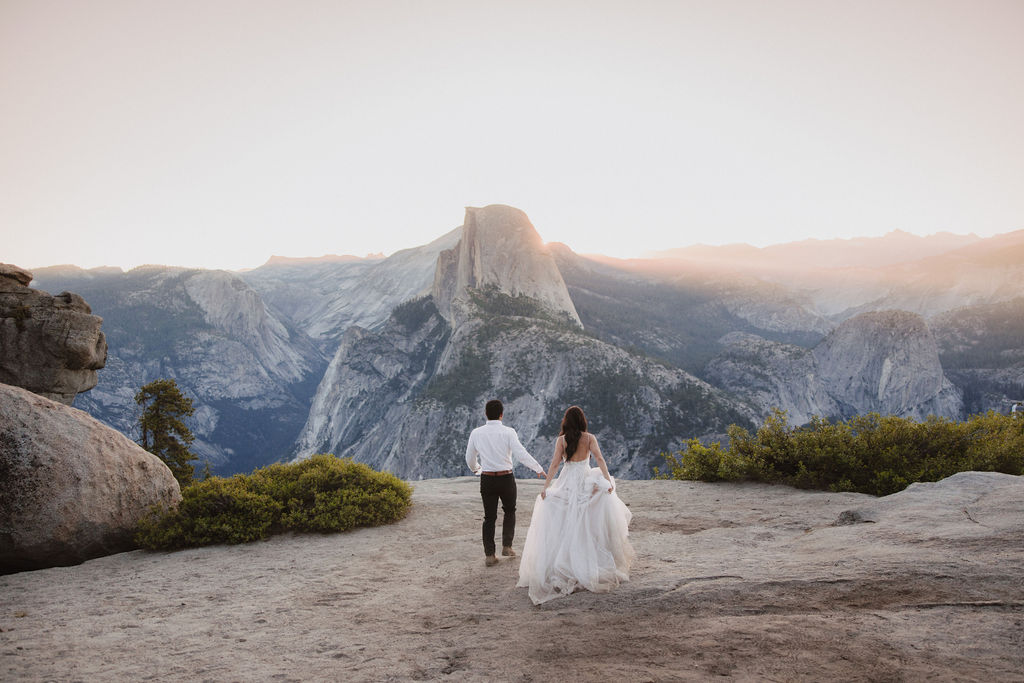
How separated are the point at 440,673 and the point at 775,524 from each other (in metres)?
7.21

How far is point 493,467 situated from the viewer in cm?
942

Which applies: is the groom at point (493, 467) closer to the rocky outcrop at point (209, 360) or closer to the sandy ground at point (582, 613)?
the sandy ground at point (582, 613)

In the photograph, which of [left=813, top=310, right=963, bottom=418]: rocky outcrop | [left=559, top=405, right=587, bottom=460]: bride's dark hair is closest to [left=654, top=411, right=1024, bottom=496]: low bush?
[left=559, top=405, right=587, bottom=460]: bride's dark hair

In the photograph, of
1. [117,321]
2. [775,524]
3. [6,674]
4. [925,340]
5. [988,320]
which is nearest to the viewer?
[6,674]

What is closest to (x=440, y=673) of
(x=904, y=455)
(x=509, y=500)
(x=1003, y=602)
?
(x=509, y=500)

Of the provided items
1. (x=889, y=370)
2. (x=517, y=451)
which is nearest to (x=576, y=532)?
(x=517, y=451)

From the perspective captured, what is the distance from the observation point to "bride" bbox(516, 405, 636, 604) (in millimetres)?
7262

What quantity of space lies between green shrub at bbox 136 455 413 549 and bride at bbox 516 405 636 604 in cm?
608

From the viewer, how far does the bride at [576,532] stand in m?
7.26

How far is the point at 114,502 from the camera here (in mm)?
11250

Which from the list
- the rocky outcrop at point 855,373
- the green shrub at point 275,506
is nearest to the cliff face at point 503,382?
the rocky outcrop at point 855,373

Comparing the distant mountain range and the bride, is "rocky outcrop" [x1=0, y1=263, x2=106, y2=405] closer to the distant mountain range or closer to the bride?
the bride

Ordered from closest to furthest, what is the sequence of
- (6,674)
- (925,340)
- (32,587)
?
(6,674), (32,587), (925,340)

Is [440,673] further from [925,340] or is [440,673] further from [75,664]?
[925,340]
